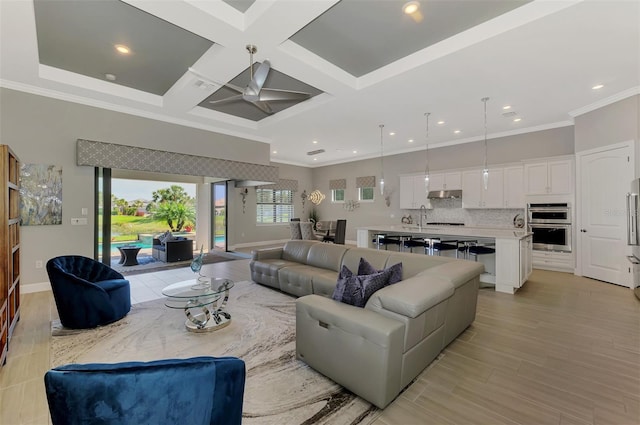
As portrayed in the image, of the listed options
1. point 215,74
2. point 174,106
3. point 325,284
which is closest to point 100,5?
point 215,74

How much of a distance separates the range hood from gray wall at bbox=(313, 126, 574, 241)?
0.46 metres

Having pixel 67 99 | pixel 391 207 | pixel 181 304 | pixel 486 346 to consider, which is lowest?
pixel 486 346

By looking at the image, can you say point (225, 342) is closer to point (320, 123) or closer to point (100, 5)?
point (100, 5)

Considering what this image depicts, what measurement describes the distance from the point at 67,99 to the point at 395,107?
19.0 ft

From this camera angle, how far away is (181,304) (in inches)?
117

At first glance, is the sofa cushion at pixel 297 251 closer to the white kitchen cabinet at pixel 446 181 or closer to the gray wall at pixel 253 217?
the gray wall at pixel 253 217

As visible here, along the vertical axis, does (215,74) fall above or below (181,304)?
above

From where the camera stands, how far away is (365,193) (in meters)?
10.4

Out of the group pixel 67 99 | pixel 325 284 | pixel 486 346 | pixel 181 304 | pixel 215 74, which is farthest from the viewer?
pixel 67 99

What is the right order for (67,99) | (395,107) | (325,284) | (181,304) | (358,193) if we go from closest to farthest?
(181,304), (325,284), (67,99), (395,107), (358,193)

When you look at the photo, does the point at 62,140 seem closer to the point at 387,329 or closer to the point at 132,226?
the point at 132,226

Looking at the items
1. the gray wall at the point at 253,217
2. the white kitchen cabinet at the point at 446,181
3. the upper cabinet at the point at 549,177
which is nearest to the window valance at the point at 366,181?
the white kitchen cabinet at the point at 446,181

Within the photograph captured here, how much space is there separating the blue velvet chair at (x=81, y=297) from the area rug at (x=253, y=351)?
0.13m

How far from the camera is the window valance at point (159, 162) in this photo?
4.86 metres
